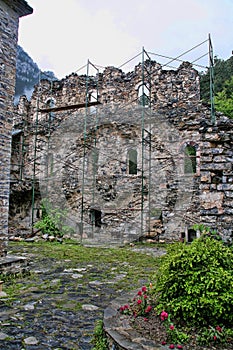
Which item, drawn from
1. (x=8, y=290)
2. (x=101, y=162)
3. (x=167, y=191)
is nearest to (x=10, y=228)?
(x=101, y=162)

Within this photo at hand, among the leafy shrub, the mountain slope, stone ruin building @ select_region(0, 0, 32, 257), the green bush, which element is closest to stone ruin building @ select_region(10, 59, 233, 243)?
the leafy shrub

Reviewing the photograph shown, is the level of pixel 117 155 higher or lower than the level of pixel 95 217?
higher

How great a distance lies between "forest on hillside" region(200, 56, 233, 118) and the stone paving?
14419 mm

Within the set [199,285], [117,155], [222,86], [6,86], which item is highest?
[222,86]

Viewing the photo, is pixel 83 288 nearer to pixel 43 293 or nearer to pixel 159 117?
pixel 43 293

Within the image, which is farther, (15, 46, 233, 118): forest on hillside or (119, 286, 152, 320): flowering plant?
(15, 46, 233, 118): forest on hillside

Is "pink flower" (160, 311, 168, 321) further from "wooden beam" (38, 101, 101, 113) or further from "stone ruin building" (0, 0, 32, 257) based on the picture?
"wooden beam" (38, 101, 101, 113)

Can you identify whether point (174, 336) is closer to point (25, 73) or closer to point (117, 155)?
point (117, 155)

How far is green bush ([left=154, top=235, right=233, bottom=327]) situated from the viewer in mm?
2508

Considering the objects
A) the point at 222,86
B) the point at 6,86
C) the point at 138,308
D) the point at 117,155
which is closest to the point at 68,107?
the point at 117,155

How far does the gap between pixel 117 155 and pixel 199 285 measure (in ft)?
37.9

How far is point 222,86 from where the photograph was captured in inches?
942

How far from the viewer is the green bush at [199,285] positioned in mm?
2508

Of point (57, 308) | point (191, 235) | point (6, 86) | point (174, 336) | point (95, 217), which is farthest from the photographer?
point (95, 217)
